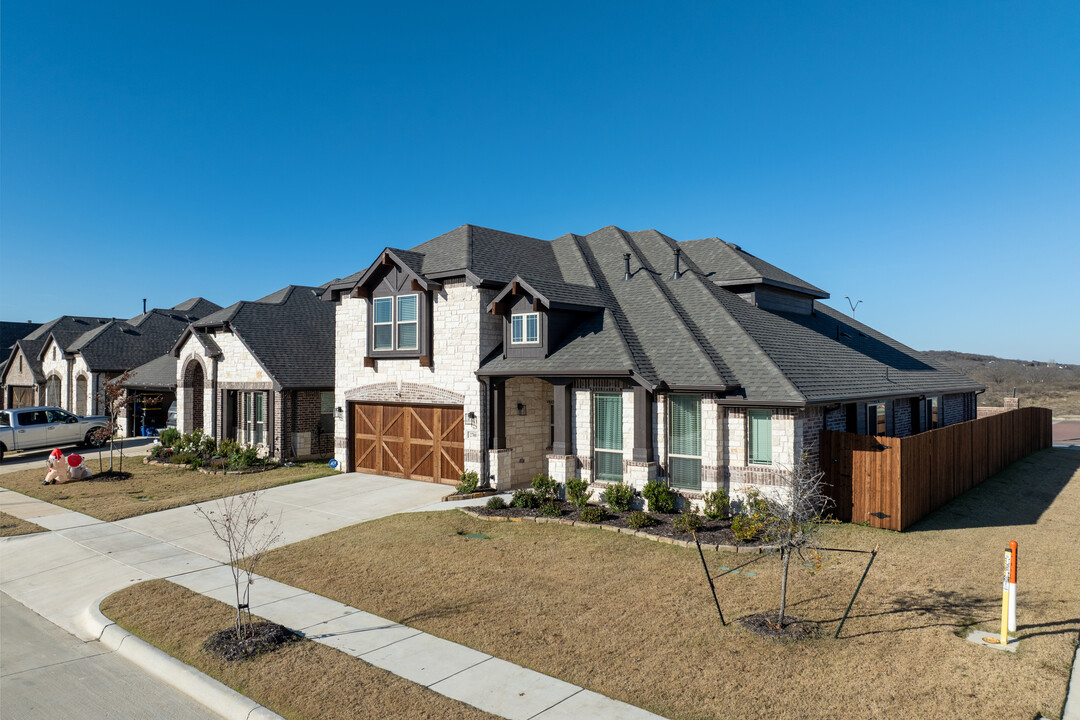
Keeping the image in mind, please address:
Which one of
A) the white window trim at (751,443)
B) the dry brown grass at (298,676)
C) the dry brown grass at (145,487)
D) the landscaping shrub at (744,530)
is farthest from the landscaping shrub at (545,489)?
the dry brown grass at (145,487)

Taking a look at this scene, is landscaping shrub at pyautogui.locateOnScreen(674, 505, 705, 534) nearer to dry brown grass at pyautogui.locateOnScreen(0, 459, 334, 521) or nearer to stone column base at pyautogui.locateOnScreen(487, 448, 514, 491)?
stone column base at pyautogui.locateOnScreen(487, 448, 514, 491)

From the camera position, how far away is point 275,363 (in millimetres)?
24219

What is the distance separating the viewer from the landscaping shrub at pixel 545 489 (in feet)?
51.1

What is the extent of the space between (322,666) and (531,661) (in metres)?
2.37

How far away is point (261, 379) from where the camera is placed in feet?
79.3

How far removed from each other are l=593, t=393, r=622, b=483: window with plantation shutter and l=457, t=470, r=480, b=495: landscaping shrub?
11.4ft

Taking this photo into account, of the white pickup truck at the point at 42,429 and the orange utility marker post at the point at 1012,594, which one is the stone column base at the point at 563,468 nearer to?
the orange utility marker post at the point at 1012,594

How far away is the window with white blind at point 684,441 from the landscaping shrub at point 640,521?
175cm

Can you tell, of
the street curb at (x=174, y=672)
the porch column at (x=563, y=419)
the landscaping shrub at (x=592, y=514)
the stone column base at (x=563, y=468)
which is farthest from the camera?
the porch column at (x=563, y=419)

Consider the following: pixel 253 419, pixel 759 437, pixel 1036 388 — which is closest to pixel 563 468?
pixel 759 437

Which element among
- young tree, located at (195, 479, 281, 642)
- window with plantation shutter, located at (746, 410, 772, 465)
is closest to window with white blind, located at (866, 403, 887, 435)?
window with plantation shutter, located at (746, 410, 772, 465)

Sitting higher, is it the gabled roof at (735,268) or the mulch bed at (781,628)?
the gabled roof at (735,268)

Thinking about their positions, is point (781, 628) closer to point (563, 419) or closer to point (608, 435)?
point (608, 435)

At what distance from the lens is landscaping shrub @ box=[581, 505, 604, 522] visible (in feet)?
45.8
